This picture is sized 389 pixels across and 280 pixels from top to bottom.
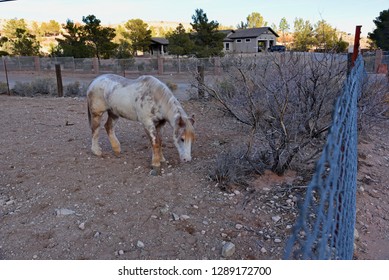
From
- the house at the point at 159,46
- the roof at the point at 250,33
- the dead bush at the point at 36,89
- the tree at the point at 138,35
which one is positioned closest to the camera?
the dead bush at the point at 36,89

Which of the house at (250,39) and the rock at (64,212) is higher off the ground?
the house at (250,39)

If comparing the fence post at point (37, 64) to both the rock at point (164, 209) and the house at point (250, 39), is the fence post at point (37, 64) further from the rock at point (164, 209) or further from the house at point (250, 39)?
the rock at point (164, 209)

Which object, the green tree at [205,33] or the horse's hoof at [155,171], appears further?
the green tree at [205,33]

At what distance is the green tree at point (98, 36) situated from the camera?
2874cm

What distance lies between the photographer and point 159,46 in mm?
46000

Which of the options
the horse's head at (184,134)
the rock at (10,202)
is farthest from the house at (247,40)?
the rock at (10,202)

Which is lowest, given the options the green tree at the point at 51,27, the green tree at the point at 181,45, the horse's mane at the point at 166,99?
the horse's mane at the point at 166,99

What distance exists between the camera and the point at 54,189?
169 inches

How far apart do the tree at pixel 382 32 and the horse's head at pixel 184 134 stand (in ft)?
93.2

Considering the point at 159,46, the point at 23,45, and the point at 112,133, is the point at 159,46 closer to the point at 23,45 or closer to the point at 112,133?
the point at 23,45

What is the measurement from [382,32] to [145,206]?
30623mm

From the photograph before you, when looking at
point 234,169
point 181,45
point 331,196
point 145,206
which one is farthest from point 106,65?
point 331,196
